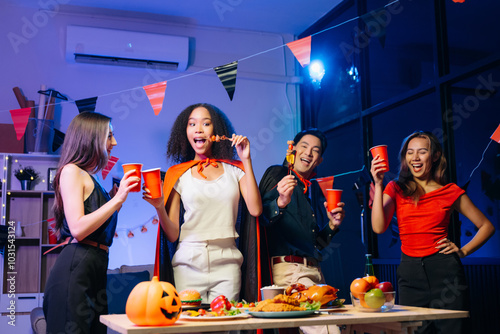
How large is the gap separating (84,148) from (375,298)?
4.53 ft

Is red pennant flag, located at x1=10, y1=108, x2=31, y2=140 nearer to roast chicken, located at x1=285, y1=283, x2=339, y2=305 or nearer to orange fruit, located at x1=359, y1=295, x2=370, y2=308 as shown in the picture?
roast chicken, located at x1=285, y1=283, x2=339, y2=305

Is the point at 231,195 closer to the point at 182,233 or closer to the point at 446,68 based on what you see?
the point at 182,233

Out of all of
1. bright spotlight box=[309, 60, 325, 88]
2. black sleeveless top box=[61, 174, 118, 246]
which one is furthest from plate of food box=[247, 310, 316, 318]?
bright spotlight box=[309, 60, 325, 88]

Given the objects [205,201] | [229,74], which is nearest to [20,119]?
[229,74]

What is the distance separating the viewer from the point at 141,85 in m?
6.09

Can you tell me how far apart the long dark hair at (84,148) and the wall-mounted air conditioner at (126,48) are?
365 cm

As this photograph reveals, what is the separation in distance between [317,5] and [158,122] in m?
2.23

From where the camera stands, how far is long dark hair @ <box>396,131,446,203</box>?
9.87 feet

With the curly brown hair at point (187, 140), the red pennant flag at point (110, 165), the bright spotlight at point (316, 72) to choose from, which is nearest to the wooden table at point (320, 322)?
the curly brown hair at point (187, 140)

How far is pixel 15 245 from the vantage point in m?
5.30

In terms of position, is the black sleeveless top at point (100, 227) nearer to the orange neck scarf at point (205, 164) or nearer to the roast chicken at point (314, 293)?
the orange neck scarf at point (205, 164)

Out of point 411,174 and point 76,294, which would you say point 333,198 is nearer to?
point 411,174

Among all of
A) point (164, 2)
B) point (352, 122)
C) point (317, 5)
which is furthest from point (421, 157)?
point (164, 2)

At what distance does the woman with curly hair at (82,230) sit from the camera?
211cm
